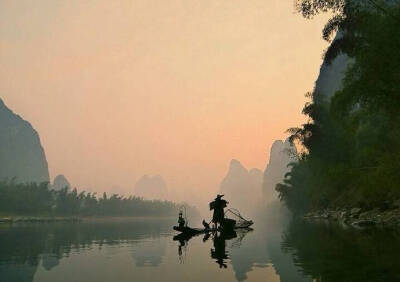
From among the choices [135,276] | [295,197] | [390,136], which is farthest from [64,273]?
[295,197]

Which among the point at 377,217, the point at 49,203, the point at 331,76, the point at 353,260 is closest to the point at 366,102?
the point at 353,260

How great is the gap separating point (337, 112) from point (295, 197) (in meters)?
64.3

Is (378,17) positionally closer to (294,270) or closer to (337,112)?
(337,112)

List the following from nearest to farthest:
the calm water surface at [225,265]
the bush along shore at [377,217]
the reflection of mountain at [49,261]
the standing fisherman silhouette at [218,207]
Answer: the calm water surface at [225,265] → the reflection of mountain at [49,261] → the bush along shore at [377,217] → the standing fisherman silhouette at [218,207]

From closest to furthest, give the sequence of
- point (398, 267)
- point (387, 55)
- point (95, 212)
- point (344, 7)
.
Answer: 1. point (398, 267)
2. point (387, 55)
3. point (344, 7)
4. point (95, 212)

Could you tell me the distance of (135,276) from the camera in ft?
43.4

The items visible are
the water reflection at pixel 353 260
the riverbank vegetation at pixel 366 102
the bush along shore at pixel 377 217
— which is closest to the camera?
the water reflection at pixel 353 260

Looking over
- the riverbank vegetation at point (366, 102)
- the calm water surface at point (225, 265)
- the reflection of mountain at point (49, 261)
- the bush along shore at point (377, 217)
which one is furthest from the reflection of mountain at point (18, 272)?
the bush along shore at point (377, 217)

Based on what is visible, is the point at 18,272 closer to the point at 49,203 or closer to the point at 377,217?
the point at 377,217

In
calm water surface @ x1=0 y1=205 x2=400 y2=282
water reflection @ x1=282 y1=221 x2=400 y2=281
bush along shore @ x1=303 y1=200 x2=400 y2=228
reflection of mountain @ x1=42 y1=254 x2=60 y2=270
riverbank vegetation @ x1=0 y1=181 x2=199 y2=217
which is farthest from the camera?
riverbank vegetation @ x1=0 y1=181 x2=199 y2=217

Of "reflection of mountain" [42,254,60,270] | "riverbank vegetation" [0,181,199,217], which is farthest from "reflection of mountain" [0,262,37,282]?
"riverbank vegetation" [0,181,199,217]

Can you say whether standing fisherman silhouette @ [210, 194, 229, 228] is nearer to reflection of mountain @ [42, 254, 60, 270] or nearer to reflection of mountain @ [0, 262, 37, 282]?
reflection of mountain @ [42, 254, 60, 270]

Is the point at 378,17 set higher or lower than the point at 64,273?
higher

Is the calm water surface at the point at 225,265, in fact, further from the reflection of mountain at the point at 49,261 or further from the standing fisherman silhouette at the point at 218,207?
the standing fisherman silhouette at the point at 218,207
